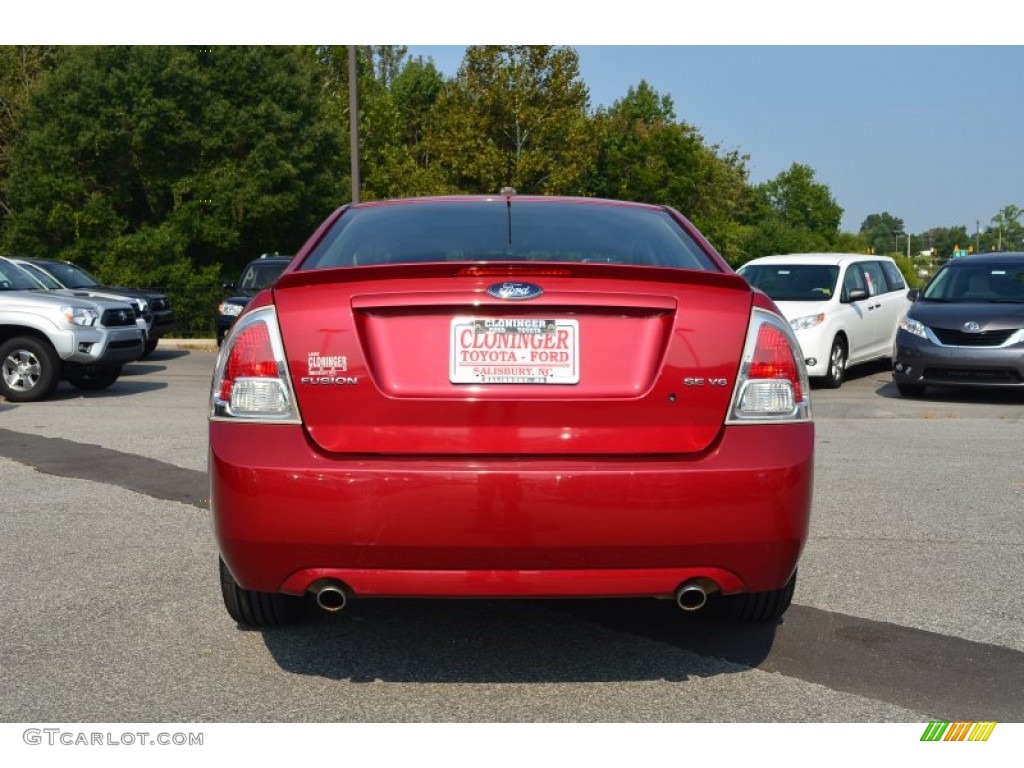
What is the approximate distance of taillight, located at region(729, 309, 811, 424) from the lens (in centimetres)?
363

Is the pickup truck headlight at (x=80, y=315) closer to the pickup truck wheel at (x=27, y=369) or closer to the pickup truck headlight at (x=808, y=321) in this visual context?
the pickup truck wheel at (x=27, y=369)

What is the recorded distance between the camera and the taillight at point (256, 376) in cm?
360

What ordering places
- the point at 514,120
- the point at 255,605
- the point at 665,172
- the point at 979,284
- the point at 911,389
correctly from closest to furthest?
1. the point at 255,605
2. the point at 911,389
3. the point at 979,284
4. the point at 514,120
5. the point at 665,172

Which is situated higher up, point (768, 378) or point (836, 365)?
point (768, 378)

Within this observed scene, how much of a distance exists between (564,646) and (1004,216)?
5085 inches

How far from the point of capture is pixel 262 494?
11.5ft

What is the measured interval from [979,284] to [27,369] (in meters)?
10.9

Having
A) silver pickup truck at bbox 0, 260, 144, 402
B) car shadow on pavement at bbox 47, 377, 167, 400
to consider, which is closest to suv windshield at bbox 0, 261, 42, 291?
silver pickup truck at bbox 0, 260, 144, 402

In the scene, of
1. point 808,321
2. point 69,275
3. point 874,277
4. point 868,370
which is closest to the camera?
point 808,321

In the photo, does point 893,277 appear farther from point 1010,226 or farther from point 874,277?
point 1010,226

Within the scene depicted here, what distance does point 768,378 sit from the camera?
3672mm

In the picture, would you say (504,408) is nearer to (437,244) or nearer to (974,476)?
(437,244)

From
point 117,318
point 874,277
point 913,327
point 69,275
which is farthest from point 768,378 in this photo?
point 69,275

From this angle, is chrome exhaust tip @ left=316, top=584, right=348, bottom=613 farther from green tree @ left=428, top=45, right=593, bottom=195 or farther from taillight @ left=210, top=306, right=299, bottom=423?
green tree @ left=428, top=45, right=593, bottom=195
